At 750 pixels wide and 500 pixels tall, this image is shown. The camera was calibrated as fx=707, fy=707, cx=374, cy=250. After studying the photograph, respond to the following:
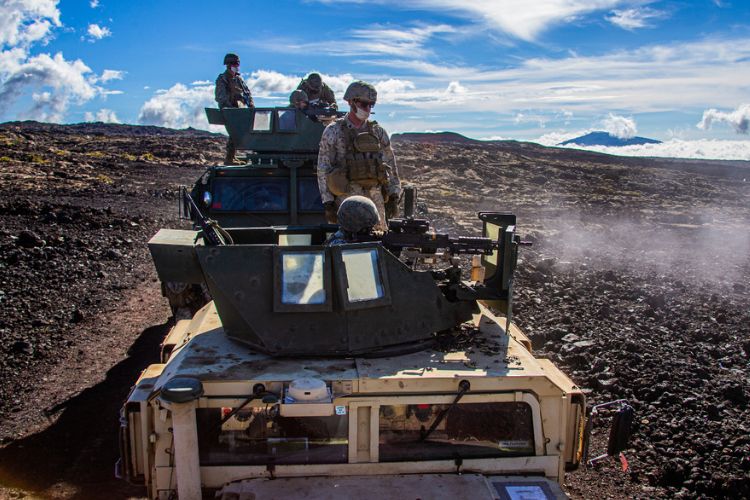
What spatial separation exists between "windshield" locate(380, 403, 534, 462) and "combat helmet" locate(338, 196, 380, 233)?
124 centimetres

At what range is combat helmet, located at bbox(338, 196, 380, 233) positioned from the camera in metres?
4.27

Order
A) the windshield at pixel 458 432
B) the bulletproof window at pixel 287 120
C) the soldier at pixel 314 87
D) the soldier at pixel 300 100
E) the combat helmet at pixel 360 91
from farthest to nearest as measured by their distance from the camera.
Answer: the soldier at pixel 314 87, the soldier at pixel 300 100, the bulletproof window at pixel 287 120, the combat helmet at pixel 360 91, the windshield at pixel 458 432

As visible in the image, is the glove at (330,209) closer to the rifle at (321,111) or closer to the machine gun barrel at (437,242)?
the machine gun barrel at (437,242)

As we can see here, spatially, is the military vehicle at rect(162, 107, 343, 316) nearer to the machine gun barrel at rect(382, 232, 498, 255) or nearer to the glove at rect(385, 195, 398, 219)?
the glove at rect(385, 195, 398, 219)

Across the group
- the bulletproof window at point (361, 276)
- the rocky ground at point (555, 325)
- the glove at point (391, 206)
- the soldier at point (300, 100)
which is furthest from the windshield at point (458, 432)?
the soldier at point (300, 100)

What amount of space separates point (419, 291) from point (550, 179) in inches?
1090

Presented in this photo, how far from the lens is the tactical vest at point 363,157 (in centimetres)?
663

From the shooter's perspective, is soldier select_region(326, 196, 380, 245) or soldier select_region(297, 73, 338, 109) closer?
→ soldier select_region(326, 196, 380, 245)

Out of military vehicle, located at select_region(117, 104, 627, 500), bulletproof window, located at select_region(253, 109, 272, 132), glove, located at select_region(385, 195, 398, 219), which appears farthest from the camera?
bulletproof window, located at select_region(253, 109, 272, 132)

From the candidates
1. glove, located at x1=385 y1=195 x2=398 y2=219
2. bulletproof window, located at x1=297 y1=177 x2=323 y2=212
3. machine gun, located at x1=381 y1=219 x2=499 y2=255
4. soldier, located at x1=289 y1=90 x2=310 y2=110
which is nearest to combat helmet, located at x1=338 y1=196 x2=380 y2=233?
machine gun, located at x1=381 y1=219 x2=499 y2=255

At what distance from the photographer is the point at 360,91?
6.43 meters

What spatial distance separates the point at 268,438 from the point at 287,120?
24.7 feet

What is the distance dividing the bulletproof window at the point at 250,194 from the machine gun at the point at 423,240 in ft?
15.0

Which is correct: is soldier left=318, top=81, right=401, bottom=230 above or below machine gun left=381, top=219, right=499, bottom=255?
above
